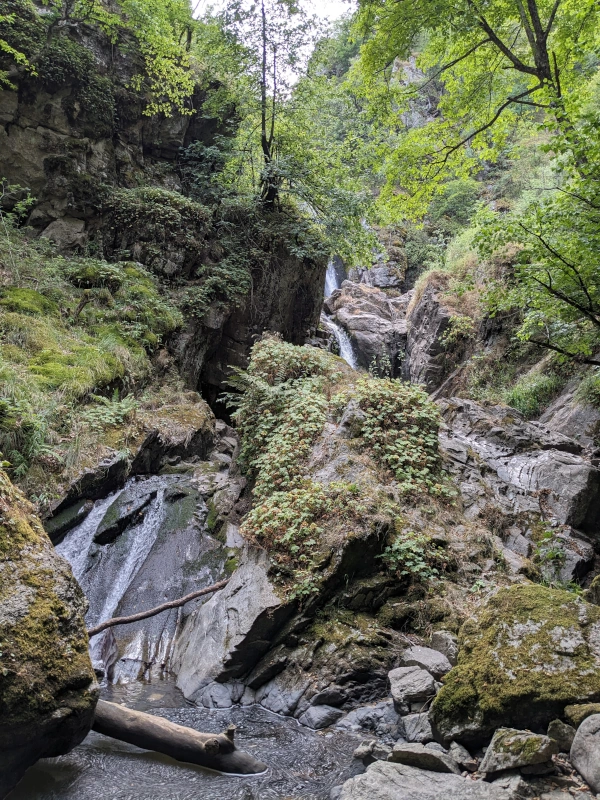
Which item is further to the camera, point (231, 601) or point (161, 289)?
point (161, 289)

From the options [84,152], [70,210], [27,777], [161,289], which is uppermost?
[84,152]

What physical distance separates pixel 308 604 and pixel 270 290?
11243 millimetres

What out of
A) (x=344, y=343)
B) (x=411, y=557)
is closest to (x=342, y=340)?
(x=344, y=343)

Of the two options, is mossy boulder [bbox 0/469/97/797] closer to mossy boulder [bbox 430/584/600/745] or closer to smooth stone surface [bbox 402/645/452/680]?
mossy boulder [bbox 430/584/600/745]

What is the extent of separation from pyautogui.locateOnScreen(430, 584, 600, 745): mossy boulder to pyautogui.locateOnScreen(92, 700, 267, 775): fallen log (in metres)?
1.62

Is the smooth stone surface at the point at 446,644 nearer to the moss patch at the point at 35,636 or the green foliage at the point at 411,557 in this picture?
the green foliage at the point at 411,557

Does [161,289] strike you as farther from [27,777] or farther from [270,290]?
[27,777]

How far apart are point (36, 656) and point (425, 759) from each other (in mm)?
2749

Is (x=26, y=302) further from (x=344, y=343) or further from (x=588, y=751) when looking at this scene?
(x=344, y=343)

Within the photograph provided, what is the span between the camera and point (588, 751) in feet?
9.53

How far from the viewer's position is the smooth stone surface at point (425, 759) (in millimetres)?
3262

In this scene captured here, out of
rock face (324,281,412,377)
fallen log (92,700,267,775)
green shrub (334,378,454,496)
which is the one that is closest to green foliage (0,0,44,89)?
green shrub (334,378,454,496)

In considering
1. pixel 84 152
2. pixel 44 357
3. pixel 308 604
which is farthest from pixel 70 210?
pixel 308 604

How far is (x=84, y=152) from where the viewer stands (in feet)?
42.0
